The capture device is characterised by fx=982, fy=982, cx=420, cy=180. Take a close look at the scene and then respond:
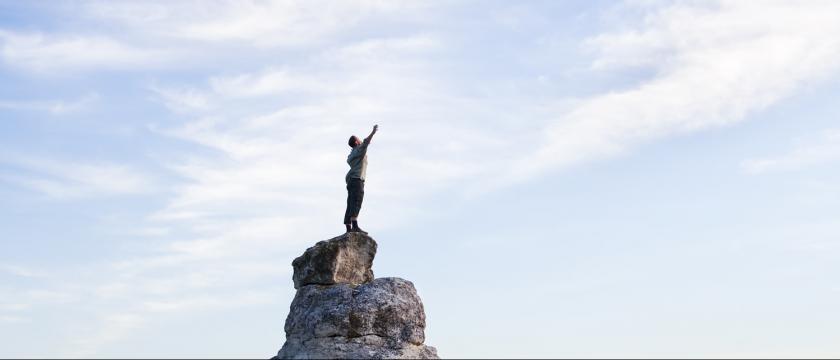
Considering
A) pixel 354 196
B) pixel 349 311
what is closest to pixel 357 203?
pixel 354 196

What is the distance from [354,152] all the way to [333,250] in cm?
310

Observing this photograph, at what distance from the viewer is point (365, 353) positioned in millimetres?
24969

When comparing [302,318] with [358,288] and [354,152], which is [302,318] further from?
[354,152]

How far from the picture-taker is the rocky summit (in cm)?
2534

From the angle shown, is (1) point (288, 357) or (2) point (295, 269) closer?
(1) point (288, 357)

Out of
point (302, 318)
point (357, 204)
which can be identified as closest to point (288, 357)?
point (302, 318)

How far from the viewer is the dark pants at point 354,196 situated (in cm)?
2856

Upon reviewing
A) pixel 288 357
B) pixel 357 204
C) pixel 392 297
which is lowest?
pixel 288 357

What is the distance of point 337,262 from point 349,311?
2.06 meters

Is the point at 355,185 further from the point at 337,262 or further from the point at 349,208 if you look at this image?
the point at 337,262

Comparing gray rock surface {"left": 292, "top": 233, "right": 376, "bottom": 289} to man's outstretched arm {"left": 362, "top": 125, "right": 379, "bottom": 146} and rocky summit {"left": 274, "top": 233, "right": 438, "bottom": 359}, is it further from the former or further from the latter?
man's outstretched arm {"left": 362, "top": 125, "right": 379, "bottom": 146}

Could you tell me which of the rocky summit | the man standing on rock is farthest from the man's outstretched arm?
the rocky summit

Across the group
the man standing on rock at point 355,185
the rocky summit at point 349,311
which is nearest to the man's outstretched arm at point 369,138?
the man standing on rock at point 355,185

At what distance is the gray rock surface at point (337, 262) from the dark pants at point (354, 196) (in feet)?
2.72
